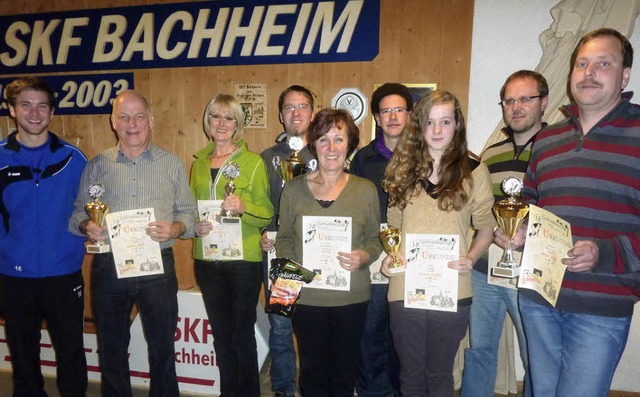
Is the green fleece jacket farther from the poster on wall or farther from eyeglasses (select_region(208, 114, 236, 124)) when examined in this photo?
the poster on wall

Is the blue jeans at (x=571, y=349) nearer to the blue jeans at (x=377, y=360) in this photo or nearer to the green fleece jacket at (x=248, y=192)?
the blue jeans at (x=377, y=360)

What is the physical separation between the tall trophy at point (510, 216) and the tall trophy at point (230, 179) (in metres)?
1.48

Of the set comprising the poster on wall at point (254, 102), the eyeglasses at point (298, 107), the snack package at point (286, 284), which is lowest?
the snack package at point (286, 284)

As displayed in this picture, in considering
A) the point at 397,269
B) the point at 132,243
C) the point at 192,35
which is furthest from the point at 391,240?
the point at 192,35

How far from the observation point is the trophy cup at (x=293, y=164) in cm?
271

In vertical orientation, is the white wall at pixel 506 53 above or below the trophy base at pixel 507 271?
above

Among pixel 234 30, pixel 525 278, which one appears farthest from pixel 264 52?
pixel 525 278

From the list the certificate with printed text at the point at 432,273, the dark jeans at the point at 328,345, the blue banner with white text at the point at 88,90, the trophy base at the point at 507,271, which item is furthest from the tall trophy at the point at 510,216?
the blue banner with white text at the point at 88,90

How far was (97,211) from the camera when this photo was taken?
2396mm

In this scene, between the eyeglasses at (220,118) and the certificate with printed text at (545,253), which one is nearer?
the certificate with printed text at (545,253)

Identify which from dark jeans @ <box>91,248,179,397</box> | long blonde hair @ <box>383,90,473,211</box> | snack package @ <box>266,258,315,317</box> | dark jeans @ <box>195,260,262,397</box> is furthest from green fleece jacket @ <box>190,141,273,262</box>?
long blonde hair @ <box>383,90,473,211</box>

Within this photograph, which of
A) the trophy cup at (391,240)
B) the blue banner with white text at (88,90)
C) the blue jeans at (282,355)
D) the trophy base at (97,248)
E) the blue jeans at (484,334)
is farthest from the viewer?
the blue banner with white text at (88,90)

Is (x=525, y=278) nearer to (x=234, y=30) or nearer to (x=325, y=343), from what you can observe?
(x=325, y=343)

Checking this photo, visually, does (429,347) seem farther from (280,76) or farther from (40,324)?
(280,76)
